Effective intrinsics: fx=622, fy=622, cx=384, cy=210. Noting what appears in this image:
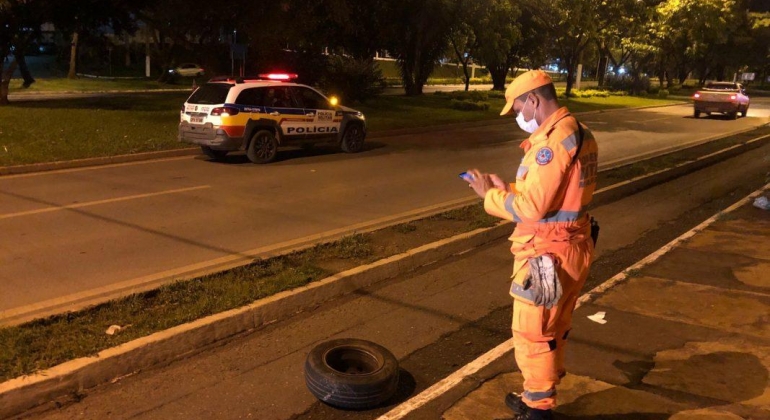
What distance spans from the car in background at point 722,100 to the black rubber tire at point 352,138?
817 inches

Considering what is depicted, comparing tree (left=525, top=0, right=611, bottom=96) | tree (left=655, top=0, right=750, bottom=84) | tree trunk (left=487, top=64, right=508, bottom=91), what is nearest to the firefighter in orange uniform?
tree (left=525, top=0, right=611, bottom=96)

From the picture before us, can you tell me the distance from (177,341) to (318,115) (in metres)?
10.1

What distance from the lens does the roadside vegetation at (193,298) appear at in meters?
4.10

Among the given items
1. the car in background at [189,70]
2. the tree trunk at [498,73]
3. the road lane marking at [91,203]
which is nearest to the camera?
the road lane marking at [91,203]

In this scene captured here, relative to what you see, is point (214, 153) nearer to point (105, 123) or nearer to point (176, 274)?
point (105, 123)

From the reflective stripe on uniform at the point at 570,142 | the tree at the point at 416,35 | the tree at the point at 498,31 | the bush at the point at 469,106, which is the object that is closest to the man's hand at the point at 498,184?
the reflective stripe on uniform at the point at 570,142

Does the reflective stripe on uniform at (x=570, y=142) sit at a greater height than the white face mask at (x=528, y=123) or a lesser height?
lesser

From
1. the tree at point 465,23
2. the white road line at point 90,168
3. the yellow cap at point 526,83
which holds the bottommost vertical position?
the white road line at point 90,168

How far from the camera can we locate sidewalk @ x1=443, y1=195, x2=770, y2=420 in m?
3.84

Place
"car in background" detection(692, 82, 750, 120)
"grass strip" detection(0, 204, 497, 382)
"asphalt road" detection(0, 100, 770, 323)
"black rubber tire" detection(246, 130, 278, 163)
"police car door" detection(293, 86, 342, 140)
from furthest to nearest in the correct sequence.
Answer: "car in background" detection(692, 82, 750, 120), "police car door" detection(293, 86, 342, 140), "black rubber tire" detection(246, 130, 278, 163), "asphalt road" detection(0, 100, 770, 323), "grass strip" detection(0, 204, 497, 382)

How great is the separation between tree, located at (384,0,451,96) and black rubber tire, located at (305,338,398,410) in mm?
26987

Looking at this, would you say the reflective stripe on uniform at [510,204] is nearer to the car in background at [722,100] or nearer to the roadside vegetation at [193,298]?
the roadside vegetation at [193,298]

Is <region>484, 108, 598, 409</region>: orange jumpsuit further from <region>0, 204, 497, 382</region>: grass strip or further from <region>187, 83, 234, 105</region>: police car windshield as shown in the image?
<region>187, 83, 234, 105</region>: police car windshield

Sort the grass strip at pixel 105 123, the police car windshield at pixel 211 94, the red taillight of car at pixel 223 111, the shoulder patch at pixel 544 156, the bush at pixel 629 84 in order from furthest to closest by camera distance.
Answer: the bush at pixel 629 84 < the grass strip at pixel 105 123 < the police car windshield at pixel 211 94 < the red taillight of car at pixel 223 111 < the shoulder patch at pixel 544 156
